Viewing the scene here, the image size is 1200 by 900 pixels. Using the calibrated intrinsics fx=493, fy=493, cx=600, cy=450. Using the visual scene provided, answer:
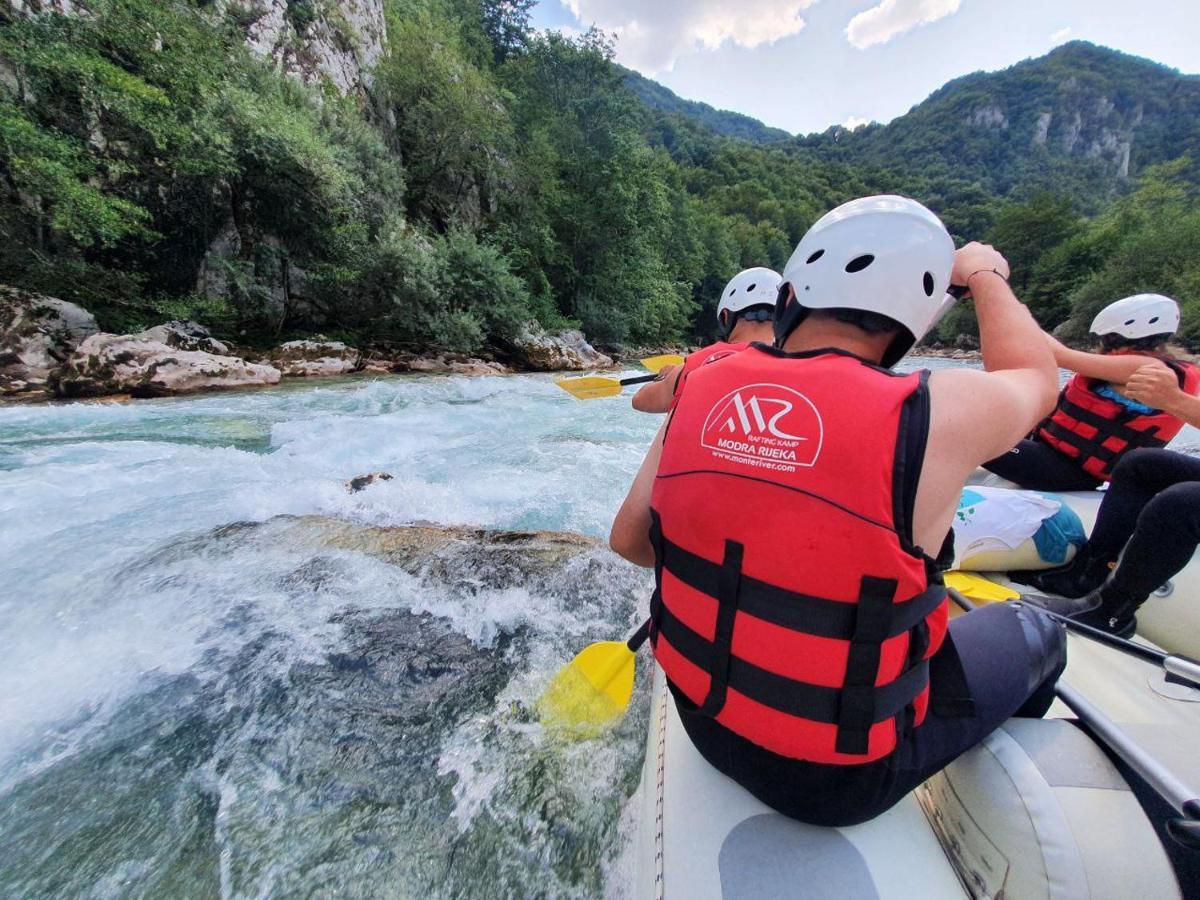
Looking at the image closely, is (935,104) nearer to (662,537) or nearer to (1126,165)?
(1126,165)

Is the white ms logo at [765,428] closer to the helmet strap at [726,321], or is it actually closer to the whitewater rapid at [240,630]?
the whitewater rapid at [240,630]

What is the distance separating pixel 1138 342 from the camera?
2555 mm

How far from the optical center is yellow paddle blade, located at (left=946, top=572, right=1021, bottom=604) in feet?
7.06

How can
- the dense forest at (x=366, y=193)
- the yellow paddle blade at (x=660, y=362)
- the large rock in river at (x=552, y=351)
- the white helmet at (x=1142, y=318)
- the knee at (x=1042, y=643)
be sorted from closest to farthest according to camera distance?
the knee at (x=1042, y=643), the white helmet at (x=1142, y=318), the yellow paddle blade at (x=660, y=362), the dense forest at (x=366, y=193), the large rock in river at (x=552, y=351)

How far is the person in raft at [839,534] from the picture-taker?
839 mm

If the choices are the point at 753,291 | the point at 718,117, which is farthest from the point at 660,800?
the point at 718,117

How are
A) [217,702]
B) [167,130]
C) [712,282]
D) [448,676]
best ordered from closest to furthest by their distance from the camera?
[217,702]
[448,676]
[167,130]
[712,282]

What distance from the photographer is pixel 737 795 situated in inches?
42.5

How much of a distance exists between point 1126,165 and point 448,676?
122 metres

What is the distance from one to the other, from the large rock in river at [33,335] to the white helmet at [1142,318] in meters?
10.9

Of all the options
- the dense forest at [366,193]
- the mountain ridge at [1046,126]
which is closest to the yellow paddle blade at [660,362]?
the dense forest at [366,193]

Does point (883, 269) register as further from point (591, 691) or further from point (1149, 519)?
point (1149, 519)

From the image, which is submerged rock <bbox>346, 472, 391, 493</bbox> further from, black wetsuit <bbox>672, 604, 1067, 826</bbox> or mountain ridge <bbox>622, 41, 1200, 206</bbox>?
mountain ridge <bbox>622, 41, 1200, 206</bbox>

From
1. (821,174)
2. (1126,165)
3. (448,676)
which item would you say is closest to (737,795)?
(448,676)
